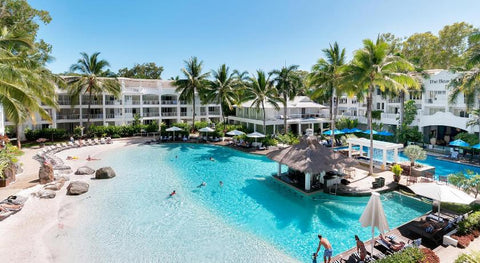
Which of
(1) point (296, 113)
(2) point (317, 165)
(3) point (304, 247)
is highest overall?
(1) point (296, 113)

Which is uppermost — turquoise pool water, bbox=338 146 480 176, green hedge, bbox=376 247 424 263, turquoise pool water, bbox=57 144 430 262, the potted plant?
the potted plant

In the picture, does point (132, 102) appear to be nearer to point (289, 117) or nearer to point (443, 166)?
point (289, 117)

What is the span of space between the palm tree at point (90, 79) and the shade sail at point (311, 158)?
30372mm

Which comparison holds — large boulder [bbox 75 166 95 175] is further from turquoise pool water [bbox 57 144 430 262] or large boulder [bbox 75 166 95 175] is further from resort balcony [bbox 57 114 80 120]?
resort balcony [bbox 57 114 80 120]

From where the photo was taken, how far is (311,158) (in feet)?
54.0

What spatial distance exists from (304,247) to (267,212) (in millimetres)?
3729

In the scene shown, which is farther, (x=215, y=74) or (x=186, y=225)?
(x=215, y=74)

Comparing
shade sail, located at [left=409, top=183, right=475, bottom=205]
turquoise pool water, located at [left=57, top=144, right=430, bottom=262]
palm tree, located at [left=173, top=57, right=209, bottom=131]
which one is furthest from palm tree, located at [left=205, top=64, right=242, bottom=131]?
shade sail, located at [left=409, top=183, right=475, bottom=205]

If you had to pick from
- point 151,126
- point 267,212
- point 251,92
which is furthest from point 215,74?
point 267,212

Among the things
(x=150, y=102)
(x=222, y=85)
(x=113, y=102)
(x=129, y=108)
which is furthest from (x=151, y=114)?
(x=222, y=85)

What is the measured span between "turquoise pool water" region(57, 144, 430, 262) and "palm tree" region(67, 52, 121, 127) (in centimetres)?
2035

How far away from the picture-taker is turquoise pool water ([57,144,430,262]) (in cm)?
1066

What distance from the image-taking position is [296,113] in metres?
40.3

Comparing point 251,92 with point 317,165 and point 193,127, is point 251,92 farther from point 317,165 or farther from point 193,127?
point 317,165
